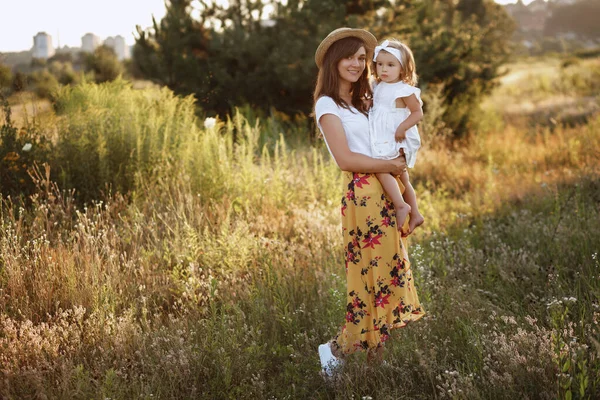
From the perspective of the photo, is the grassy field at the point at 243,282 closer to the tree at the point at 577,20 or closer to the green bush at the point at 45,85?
the green bush at the point at 45,85

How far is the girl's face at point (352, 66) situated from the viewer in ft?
9.86

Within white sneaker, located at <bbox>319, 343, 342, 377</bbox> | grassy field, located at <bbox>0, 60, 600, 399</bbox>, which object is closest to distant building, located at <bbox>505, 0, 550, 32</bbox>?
grassy field, located at <bbox>0, 60, 600, 399</bbox>

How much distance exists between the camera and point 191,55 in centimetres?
997

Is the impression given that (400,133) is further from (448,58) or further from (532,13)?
(532,13)

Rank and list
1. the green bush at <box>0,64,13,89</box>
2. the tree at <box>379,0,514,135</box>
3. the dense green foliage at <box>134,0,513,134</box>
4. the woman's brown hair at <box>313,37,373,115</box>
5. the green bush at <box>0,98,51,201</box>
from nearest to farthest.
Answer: the woman's brown hair at <box>313,37,373,115</box>, the green bush at <box>0,98,51,201</box>, the green bush at <box>0,64,13,89</box>, the dense green foliage at <box>134,0,513,134</box>, the tree at <box>379,0,514,135</box>

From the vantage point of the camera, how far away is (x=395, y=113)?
292cm

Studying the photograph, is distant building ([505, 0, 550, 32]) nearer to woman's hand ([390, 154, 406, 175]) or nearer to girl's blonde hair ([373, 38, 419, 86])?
girl's blonde hair ([373, 38, 419, 86])

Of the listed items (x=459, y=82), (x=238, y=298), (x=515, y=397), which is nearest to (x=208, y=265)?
(x=238, y=298)

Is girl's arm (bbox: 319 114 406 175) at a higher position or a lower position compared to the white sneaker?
higher

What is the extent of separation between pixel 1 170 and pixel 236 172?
2.37 meters

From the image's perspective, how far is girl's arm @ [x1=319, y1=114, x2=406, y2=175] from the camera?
9.38 ft

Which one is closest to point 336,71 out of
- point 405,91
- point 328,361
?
point 405,91

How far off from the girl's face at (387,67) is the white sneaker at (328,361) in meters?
1.57

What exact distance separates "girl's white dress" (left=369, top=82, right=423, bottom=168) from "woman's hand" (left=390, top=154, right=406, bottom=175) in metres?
0.03
